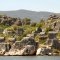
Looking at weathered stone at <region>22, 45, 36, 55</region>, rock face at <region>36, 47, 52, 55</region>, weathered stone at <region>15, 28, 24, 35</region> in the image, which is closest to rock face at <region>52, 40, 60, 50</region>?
rock face at <region>36, 47, 52, 55</region>

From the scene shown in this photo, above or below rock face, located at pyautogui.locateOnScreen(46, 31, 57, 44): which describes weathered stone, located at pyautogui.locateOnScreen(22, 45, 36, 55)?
below

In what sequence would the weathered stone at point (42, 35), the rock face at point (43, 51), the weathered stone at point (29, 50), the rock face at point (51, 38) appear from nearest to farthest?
the rock face at point (43, 51) → the weathered stone at point (29, 50) → the rock face at point (51, 38) → the weathered stone at point (42, 35)

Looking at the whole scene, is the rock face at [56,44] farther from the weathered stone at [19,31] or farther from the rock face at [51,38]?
the weathered stone at [19,31]

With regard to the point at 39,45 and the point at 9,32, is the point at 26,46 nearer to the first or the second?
the point at 39,45

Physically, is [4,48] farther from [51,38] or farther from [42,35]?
[42,35]

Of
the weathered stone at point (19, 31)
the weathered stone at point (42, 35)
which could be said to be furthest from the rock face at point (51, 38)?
the weathered stone at point (19, 31)

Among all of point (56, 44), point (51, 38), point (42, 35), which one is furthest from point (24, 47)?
point (42, 35)

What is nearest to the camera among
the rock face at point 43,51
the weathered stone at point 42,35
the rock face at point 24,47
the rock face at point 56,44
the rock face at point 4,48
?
the rock face at point 43,51

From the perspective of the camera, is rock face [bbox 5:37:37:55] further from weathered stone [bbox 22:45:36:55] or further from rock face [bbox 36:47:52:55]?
rock face [bbox 36:47:52:55]

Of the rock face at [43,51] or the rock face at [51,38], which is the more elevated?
the rock face at [51,38]

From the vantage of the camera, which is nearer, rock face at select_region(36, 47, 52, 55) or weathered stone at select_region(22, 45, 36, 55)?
rock face at select_region(36, 47, 52, 55)

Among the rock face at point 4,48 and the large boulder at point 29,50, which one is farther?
the rock face at point 4,48

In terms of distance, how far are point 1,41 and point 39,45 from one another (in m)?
11.7

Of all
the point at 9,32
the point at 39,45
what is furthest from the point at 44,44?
the point at 9,32
